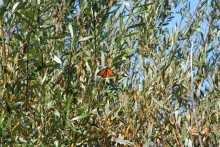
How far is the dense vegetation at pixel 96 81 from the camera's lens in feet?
8.00

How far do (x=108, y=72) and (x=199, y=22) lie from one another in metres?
1.25

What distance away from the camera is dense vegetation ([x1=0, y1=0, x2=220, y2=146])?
2.44 m

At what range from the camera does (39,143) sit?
7.96 ft

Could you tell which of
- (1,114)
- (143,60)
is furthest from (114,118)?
(1,114)

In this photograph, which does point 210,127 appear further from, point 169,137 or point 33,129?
point 33,129

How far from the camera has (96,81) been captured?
249 centimetres

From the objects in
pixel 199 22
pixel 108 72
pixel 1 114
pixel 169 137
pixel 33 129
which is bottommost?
pixel 169 137

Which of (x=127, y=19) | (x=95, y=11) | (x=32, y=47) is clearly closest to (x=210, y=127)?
(x=127, y=19)

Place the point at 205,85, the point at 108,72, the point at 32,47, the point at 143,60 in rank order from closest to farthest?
1. the point at 108,72
2. the point at 32,47
3. the point at 205,85
4. the point at 143,60

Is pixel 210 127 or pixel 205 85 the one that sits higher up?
pixel 205 85

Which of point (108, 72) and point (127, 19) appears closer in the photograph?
point (108, 72)

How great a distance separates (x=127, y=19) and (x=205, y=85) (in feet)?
2.23

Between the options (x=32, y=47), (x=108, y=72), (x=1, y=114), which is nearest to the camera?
(x=1, y=114)

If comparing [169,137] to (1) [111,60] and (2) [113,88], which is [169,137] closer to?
(2) [113,88]
